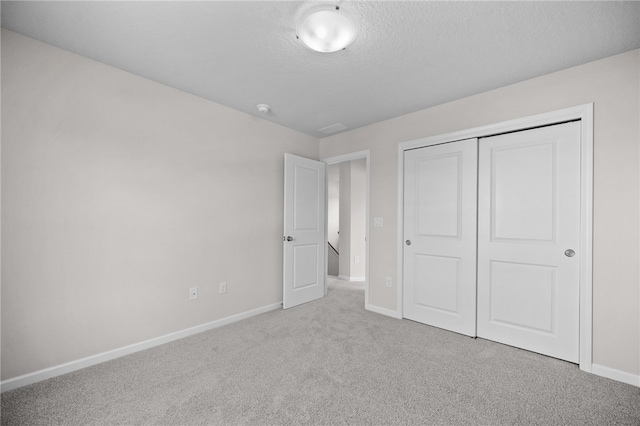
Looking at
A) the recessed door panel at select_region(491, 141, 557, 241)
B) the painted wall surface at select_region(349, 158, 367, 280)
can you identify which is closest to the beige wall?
the recessed door panel at select_region(491, 141, 557, 241)

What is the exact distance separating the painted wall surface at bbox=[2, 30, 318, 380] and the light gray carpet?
0.34 m

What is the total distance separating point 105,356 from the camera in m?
2.28

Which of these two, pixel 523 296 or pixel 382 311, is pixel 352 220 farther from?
pixel 523 296

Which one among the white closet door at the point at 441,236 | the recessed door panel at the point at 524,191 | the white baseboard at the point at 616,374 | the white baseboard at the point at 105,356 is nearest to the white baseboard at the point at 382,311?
the white closet door at the point at 441,236

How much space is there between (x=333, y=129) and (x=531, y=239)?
99.2 inches

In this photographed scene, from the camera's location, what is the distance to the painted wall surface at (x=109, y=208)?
1.94 metres

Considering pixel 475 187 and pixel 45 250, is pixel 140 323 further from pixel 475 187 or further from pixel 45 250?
pixel 475 187

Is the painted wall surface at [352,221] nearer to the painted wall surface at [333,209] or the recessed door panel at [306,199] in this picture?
the painted wall surface at [333,209]

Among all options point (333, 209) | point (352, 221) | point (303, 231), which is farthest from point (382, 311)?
point (333, 209)

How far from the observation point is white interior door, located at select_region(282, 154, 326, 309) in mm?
3643

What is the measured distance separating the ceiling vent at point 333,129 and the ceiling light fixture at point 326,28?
5.80ft

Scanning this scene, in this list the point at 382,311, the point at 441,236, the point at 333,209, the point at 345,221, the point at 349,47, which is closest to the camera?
the point at 349,47

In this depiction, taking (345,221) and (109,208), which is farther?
(345,221)

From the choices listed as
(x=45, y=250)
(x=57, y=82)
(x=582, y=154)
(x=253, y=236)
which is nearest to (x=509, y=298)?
(x=582, y=154)
